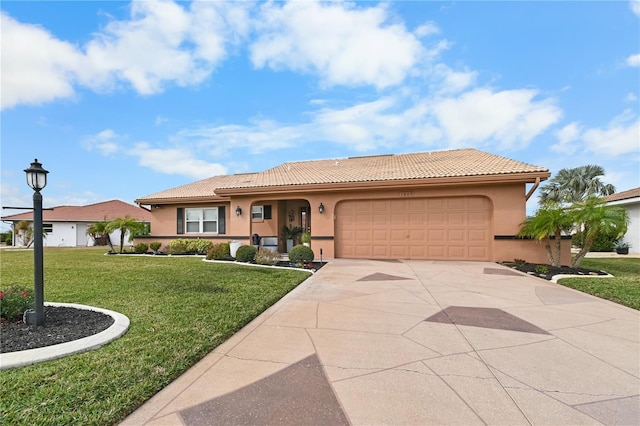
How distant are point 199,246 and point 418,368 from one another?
44.9ft

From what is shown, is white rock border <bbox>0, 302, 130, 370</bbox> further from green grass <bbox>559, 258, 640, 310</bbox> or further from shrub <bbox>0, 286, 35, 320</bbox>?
green grass <bbox>559, 258, 640, 310</bbox>

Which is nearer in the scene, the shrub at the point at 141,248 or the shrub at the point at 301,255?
the shrub at the point at 301,255

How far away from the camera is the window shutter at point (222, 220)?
15.5 m

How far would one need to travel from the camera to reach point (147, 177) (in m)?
19.6

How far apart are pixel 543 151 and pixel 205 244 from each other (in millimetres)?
21911

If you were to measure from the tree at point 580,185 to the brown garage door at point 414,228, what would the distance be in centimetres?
2007

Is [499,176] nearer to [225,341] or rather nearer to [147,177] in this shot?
[225,341]

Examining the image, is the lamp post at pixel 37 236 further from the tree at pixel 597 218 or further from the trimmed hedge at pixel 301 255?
the tree at pixel 597 218

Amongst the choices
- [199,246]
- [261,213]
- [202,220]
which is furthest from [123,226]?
[261,213]

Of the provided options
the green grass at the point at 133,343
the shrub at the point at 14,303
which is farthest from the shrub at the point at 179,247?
the shrub at the point at 14,303

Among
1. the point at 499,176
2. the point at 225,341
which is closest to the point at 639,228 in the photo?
the point at 499,176

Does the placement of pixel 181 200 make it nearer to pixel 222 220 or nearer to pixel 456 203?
pixel 222 220

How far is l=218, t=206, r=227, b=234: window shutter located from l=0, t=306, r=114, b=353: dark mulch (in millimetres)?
11031

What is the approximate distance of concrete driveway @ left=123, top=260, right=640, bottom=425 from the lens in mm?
2268
